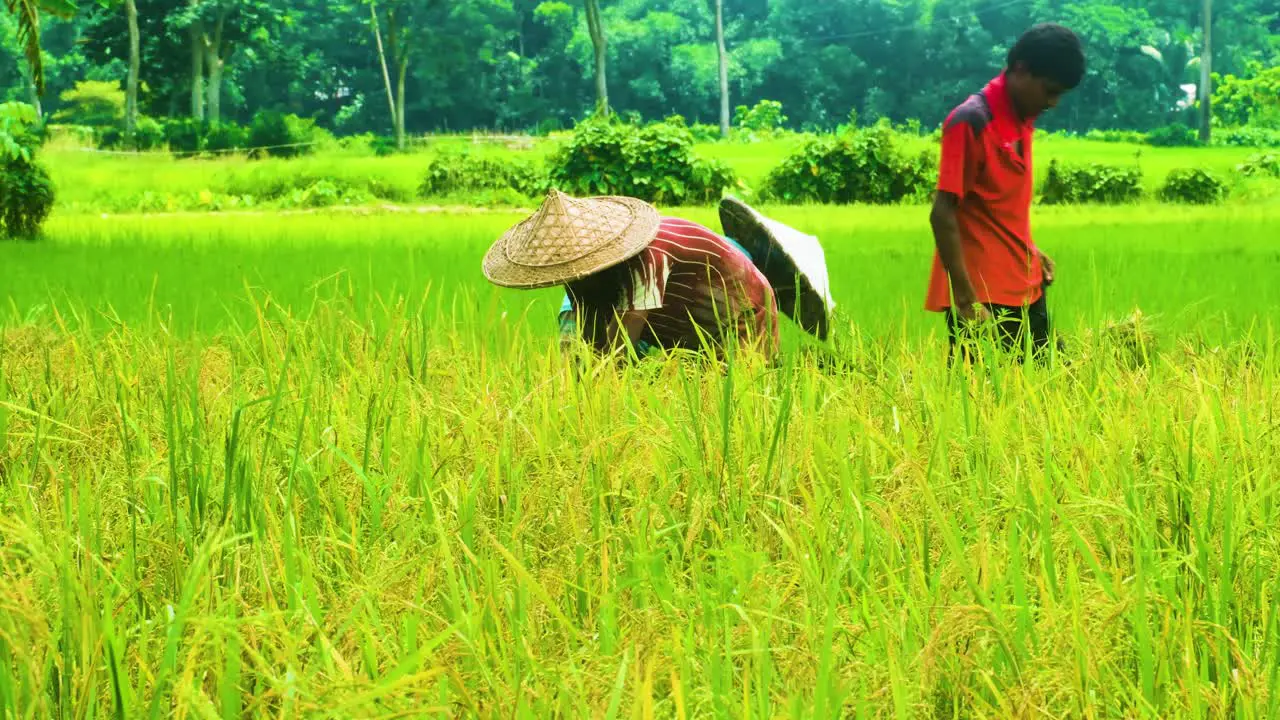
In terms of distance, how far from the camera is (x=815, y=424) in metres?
2.57

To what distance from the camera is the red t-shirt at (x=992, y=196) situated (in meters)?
3.55

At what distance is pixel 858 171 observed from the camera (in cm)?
1572

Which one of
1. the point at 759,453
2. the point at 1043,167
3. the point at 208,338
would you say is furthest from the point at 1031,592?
the point at 1043,167

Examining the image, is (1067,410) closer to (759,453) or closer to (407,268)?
(759,453)

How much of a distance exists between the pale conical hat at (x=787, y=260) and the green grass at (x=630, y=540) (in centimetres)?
23

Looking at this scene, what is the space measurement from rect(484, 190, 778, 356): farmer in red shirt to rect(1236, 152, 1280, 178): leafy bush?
53.8 ft

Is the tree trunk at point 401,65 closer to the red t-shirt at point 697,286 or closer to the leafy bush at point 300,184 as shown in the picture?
the leafy bush at point 300,184

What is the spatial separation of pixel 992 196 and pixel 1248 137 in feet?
102

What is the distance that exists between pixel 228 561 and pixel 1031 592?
3.84 ft

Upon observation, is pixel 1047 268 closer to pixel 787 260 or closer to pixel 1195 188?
pixel 787 260

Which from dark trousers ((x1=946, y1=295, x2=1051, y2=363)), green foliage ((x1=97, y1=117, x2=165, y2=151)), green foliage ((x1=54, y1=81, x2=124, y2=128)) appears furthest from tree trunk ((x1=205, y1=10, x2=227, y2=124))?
dark trousers ((x1=946, y1=295, x2=1051, y2=363))

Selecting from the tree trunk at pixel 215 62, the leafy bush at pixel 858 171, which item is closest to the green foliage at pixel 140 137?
the tree trunk at pixel 215 62

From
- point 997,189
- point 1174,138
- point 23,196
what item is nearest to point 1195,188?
point 23,196

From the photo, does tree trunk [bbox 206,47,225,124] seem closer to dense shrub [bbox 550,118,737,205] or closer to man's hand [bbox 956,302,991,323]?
dense shrub [bbox 550,118,737,205]
